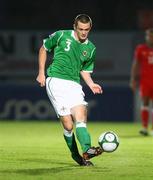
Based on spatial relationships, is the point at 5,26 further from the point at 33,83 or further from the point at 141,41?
the point at 141,41

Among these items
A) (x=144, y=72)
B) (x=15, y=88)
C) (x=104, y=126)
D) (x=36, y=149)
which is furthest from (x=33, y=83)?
(x=36, y=149)

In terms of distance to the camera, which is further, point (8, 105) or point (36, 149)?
point (8, 105)

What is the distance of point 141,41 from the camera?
19.8 meters

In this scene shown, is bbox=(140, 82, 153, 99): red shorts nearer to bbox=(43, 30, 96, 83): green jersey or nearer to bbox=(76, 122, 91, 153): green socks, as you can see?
bbox=(43, 30, 96, 83): green jersey

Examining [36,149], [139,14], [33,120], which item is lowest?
[33,120]

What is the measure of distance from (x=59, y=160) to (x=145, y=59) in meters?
5.72

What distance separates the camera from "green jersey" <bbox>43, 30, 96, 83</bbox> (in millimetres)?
8234

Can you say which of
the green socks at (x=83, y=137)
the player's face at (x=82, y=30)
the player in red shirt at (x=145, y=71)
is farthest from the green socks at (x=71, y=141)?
the player in red shirt at (x=145, y=71)

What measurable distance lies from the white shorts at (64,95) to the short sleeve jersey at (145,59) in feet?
19.8

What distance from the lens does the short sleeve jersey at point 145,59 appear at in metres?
14.1

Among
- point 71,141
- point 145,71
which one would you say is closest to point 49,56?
point 145,71

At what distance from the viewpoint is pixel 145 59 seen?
46.8 feet

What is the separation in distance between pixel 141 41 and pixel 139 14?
4.05 ft

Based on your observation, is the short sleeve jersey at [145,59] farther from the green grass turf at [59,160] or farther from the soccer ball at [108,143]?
the soccer ball at [108,143]
